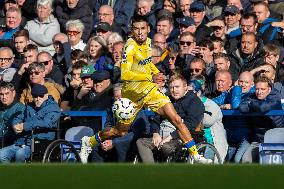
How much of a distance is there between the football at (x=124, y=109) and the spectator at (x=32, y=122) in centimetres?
106

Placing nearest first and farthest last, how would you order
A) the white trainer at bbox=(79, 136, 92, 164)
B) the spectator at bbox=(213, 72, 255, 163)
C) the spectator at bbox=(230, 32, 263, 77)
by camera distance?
the spectator at bbox=(213, 72, 255, 163)
the white trainer at bbox=(79, 136, 92, 164)
the spectator at bbox=(230, 32, 263, 77)

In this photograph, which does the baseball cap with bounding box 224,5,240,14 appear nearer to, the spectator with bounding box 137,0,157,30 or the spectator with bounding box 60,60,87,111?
the spectator with bounding box 137,0,157,30

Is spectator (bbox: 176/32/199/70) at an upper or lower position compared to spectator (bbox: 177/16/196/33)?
lower

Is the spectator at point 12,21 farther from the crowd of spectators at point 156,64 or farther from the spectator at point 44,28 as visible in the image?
the spectator at point 44,28

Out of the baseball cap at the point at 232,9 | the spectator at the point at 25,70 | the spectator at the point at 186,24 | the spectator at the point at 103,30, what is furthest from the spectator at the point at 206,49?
the spectator at the point at 25,70

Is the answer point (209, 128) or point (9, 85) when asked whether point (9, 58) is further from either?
point (209, 128)

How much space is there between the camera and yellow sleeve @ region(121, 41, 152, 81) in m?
15.4

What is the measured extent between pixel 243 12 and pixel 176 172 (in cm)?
1046

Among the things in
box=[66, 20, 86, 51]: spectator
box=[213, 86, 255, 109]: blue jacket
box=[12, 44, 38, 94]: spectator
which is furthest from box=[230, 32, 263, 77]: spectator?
box=[12, 44, 38, 94]: spectator

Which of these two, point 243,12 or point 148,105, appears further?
point 243,12

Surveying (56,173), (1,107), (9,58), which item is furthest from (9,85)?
(56,173)

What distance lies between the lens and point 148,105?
15.3m

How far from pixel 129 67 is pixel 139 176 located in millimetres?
7197

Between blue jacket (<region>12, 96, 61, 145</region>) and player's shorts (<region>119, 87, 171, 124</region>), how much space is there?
1100 mm
